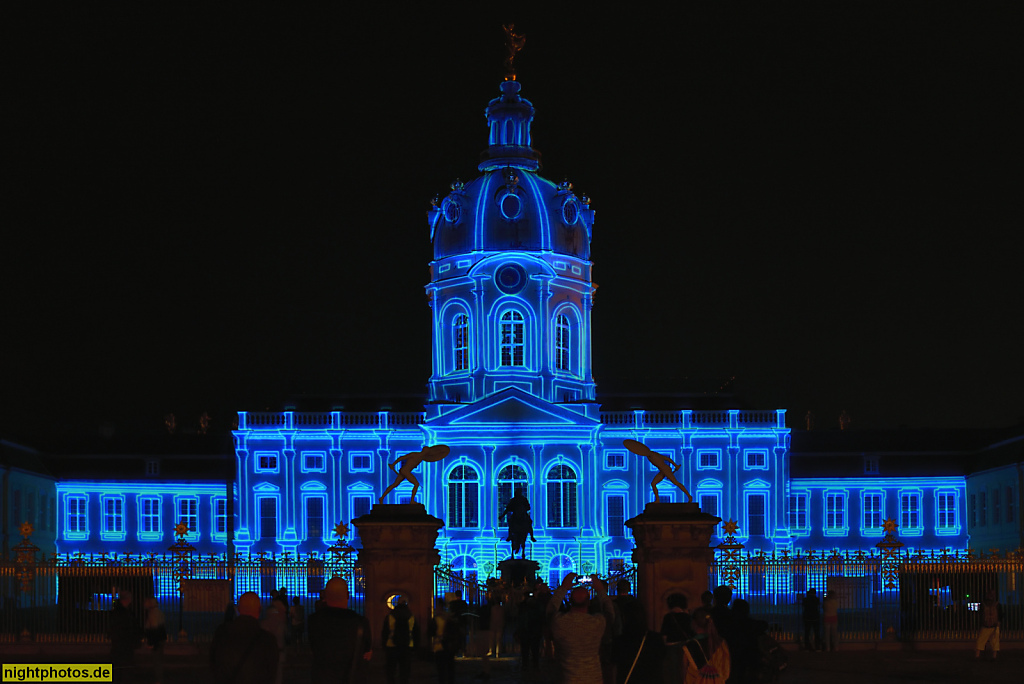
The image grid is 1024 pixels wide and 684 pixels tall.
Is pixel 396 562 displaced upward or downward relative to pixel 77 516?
upward

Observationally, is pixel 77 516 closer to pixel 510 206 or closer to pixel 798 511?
pixel 510 206

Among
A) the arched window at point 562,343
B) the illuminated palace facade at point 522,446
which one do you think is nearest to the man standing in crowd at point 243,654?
the illuminated palace facade at point 522,446

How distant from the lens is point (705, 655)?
1625 centimetres

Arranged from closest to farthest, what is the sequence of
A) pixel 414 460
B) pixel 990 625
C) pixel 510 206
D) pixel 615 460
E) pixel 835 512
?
pixel 990 625
pixel 414 460
pixel 510 206
pixel 615 460
pixel 835 512

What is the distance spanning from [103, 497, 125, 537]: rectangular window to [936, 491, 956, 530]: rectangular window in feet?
131

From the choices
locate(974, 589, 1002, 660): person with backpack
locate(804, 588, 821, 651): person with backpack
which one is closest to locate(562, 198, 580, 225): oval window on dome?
locate(804, 588, 821, 651): person with backpack

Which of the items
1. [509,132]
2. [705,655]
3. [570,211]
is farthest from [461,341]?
[705,655]

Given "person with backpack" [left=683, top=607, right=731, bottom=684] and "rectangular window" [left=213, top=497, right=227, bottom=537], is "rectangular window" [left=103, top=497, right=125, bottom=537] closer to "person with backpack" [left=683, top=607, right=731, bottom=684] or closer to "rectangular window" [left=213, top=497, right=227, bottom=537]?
"rectangular window" [left=213, top=497, right=227, bottom=537]

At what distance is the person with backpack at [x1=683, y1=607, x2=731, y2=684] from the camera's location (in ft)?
52.5

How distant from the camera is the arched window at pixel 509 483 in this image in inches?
2810

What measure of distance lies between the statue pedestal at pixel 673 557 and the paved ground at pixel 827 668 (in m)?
2.18

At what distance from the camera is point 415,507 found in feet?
93.9

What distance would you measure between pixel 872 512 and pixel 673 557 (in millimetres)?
50822

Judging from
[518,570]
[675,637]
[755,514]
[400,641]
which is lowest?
[518,570]
